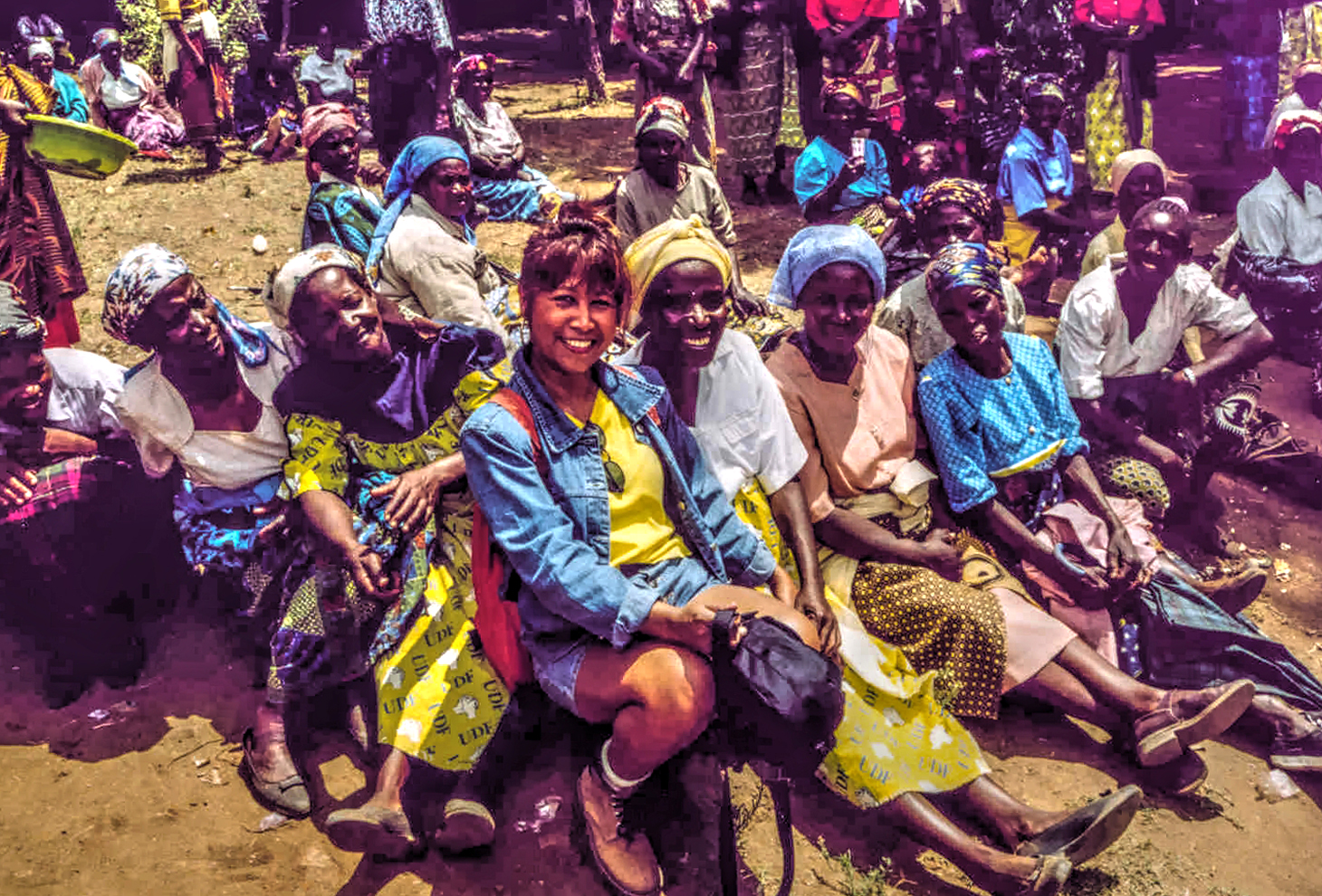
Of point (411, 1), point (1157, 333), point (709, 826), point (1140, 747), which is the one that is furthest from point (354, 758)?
point (411, 1)

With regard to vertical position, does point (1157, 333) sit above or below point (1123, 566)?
above

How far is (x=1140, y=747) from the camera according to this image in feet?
10.4

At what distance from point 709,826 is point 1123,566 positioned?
1727 mm

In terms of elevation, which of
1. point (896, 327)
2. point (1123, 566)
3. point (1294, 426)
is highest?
point (896, 327)

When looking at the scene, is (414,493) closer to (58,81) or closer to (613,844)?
(613,844)

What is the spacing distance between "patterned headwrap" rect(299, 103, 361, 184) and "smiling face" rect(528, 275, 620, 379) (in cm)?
333

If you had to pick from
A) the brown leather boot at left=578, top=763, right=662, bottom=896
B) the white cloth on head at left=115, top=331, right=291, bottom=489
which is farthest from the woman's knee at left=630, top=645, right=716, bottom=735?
the white cloth on head at left=115, top=331, right=291, bottom=489

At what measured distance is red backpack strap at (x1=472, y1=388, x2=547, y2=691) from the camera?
2.67 meters

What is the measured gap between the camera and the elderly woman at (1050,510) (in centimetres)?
358

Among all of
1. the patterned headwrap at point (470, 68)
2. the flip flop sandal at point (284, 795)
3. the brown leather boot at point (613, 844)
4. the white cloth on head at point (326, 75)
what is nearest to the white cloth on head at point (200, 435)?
the flip flop sandal at point (284, 795)

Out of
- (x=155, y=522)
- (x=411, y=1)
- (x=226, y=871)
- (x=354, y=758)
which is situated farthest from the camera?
(x=411, y=1)

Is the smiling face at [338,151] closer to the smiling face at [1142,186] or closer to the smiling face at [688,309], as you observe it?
the smiling face at [688,309]

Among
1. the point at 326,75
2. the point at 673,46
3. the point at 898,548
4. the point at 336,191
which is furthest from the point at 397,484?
the point at 326,75

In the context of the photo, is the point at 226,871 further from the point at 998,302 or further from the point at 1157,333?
the point at 1157,333
